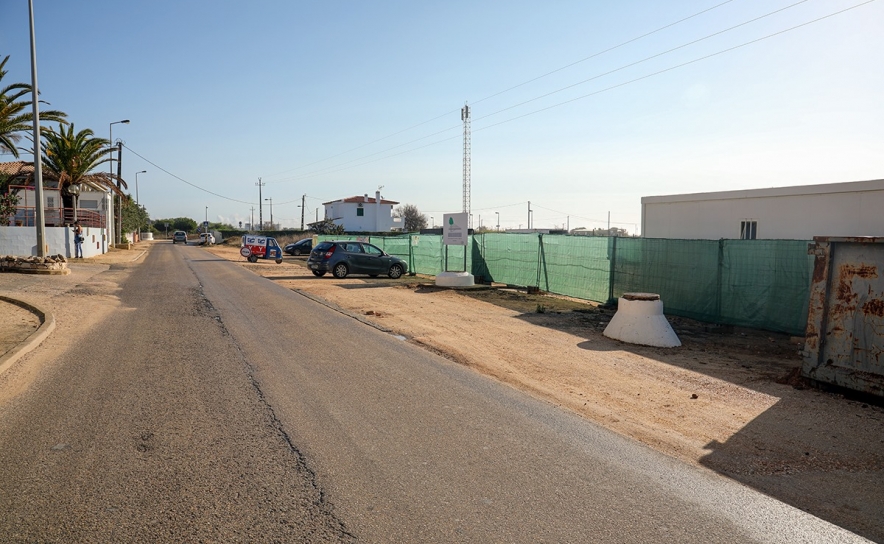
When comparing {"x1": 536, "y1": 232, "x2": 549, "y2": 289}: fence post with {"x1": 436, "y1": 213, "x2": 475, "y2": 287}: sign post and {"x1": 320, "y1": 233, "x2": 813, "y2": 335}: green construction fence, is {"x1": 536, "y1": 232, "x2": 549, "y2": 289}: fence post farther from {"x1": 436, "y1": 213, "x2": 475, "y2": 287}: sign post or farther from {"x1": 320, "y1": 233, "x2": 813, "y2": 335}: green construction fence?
{"x1": 436, "y1": 213, "x2": 475, "y2": 287}: sign post

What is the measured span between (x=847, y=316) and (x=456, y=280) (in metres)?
14.5

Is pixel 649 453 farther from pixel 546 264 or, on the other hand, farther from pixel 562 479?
pixel 546 264

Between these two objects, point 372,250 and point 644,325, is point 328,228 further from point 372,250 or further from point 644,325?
point 644,325

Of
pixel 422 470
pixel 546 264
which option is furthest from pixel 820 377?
pixel 546 264

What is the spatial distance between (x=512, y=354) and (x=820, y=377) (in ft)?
13.6

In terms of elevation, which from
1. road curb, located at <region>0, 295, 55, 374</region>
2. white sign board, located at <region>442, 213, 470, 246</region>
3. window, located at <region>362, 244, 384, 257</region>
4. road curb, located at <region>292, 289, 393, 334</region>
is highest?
white sign board, located at <region>442, 213, 470, 246</region>

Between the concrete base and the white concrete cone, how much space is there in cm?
Answer: 1038

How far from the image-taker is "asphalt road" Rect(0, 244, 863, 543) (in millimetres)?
3895

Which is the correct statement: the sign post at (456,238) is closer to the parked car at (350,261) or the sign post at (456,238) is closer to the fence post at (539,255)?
the fence post at (539,255)

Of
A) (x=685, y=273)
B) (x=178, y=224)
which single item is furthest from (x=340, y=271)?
(x=178, y=224)

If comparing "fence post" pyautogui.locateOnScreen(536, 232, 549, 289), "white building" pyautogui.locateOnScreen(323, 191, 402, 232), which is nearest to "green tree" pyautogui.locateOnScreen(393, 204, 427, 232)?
"white building" pyautogui.locateOnScreen(323, 191, 402, 232)

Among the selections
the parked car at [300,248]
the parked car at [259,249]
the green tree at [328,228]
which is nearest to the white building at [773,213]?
the parked car at [259,249]

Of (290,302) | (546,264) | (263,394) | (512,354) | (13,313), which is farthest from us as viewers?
(546,264)

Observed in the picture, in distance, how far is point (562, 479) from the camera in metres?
4.70
